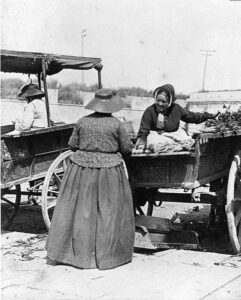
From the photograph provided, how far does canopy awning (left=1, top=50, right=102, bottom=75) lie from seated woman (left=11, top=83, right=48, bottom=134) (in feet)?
1.32

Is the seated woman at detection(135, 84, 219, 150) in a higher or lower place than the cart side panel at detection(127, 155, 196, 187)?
higher

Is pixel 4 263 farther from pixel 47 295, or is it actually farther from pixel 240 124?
pixel 240 124

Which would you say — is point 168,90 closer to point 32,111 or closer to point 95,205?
point 95,205

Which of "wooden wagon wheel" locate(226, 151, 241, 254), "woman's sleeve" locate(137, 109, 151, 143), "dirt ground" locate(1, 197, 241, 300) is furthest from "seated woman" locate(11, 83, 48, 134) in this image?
"wooden wagon wheel" locate(226, 151, 241, 254)

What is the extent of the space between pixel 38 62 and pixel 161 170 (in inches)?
112

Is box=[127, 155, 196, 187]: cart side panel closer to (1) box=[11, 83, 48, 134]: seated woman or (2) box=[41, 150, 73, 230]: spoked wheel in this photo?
(2) box=[41, 150, 73, 230]: spoked wheel

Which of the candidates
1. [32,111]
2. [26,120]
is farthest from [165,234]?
[32,111]

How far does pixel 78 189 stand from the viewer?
527cm

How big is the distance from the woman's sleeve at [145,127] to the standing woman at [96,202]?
1.79ft

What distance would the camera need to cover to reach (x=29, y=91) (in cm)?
720

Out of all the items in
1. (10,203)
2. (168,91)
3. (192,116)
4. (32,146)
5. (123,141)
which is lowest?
(10,203)

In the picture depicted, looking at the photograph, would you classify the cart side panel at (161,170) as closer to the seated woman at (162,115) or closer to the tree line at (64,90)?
the seated woman at (162,115)

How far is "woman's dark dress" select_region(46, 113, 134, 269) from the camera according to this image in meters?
5.12

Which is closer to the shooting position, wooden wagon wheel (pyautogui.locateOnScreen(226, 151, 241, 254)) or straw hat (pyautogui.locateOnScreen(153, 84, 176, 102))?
wooden wagon wheel (pyautogui.locateOnScreen(226, 151, 241, 254))
